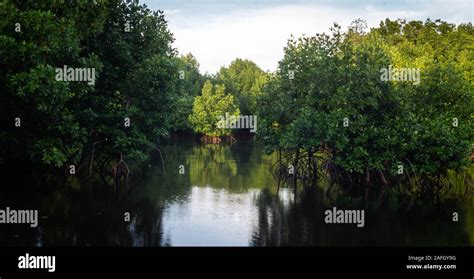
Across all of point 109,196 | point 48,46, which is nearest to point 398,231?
point 109,196

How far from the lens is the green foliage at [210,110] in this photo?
7781 centimetres

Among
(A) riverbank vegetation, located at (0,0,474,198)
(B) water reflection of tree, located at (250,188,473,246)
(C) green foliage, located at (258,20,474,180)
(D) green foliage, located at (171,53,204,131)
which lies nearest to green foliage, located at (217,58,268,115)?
(D) green foliage, located at (171,53,204,131)

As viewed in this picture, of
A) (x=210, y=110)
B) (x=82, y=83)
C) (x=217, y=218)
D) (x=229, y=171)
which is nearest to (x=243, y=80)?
(x=210, y=110)

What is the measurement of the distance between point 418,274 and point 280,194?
50.2 ft

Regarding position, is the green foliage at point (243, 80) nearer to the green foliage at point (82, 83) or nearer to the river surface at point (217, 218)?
the green foliage at point (82, 83)

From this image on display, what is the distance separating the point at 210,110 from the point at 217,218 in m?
54.7

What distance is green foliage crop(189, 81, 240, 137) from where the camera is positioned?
7781 cm

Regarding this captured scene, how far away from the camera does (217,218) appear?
24266mm

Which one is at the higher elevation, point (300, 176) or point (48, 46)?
point (48, 46)

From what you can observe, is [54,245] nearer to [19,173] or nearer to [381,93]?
[19,173]

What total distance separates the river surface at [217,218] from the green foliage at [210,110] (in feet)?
140

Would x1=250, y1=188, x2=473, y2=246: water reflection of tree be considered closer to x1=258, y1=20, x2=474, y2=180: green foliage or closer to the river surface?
the river surface

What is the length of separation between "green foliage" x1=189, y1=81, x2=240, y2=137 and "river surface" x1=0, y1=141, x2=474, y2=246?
4282cm

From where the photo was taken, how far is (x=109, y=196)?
93.9ft
